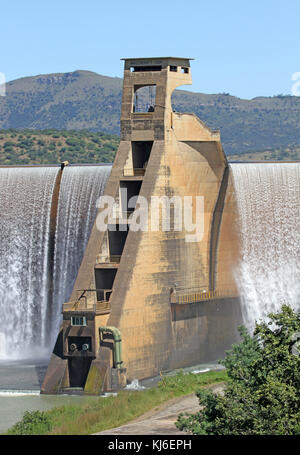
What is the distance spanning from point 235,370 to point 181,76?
88.8 ft

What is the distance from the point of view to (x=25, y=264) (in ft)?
226

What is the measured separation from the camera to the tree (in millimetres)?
35875

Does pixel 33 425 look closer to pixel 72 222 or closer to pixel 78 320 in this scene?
pixel 78 320

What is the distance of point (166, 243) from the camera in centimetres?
6053

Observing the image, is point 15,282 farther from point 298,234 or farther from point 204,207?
point 298,234

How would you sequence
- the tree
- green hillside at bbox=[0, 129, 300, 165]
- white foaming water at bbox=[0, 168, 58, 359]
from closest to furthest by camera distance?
the tree, white foaming water at bbox=[0, 168, 58, 359], green hillside at bbox=[0, 129, 300, 165]

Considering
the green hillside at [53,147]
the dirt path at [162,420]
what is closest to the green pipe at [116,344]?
the dirt path at [162,420]

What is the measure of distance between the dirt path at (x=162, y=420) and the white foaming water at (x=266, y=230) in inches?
669

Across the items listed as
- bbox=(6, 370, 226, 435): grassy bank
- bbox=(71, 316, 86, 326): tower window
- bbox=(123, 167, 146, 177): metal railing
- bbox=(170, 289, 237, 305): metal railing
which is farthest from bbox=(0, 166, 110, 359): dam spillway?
bbox=(6, 370, 226, 435): grassy bank

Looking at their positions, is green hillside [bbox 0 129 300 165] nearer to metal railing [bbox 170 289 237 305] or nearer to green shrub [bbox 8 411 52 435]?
metal railing [bbox 170 289 237 305]

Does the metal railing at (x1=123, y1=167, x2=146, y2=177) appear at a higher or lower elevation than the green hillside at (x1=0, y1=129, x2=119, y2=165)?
lower

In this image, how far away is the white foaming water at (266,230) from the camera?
68.4m

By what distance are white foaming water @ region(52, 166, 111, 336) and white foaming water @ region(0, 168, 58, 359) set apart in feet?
2.62

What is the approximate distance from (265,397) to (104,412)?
1203 cm
